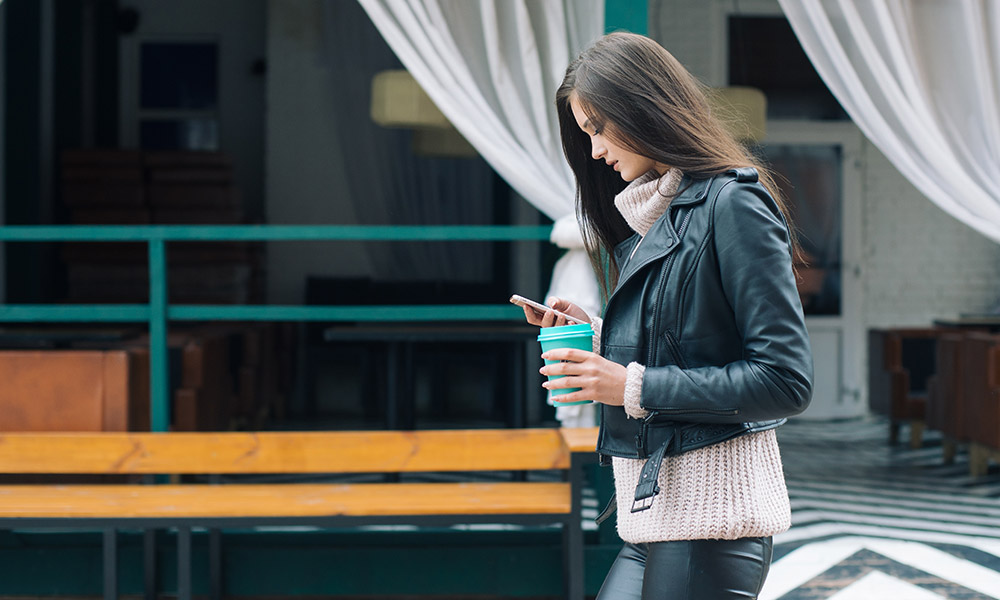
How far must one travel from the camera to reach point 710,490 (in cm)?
119

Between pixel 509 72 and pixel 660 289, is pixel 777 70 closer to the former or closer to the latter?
pixel 509 72

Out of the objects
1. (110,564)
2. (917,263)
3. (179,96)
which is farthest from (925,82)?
(179,96)

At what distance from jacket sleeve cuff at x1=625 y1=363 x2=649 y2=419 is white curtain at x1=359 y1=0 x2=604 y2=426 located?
1.80 metres

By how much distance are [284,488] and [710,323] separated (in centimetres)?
197

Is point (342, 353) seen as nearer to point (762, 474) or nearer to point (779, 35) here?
point (779, 35)

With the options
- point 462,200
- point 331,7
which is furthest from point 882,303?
point 331,7

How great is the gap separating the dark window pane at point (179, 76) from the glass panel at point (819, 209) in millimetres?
4812

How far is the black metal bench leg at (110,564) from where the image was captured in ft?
8.46

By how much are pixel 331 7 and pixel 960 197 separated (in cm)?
593

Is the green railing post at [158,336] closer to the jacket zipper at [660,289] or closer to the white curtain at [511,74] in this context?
the white curtain at [511,74]

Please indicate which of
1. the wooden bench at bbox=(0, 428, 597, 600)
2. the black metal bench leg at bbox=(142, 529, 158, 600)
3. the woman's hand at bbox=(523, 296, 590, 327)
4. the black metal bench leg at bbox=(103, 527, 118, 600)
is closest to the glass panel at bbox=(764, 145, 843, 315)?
the wooden bench at bbox=(0, 428, 597, 600)

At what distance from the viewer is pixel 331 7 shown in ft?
25.5

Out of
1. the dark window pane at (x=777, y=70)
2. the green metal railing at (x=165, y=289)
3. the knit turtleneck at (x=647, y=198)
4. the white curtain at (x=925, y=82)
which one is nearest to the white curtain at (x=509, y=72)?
the green metal railing at (x=165, y=289)

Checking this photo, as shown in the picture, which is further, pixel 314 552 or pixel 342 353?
pixel 342 353
